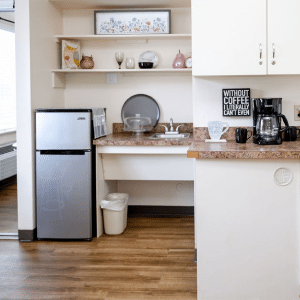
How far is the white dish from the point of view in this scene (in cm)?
436

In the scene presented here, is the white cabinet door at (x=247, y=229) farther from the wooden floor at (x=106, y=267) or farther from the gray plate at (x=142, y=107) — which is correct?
the gray plate at (x=142, y=107)

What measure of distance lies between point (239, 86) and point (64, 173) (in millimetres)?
1596

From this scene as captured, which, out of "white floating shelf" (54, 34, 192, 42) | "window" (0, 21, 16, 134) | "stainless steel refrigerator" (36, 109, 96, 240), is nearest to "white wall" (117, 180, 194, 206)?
"stainless steel refrigerator" (36, 109, 96, 240)

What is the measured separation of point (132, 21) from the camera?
4246 mm

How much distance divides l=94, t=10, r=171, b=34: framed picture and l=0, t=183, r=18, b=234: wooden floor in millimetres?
2020

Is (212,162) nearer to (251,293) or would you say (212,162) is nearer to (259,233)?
(259,233)

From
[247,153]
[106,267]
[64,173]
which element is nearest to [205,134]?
[247,153]

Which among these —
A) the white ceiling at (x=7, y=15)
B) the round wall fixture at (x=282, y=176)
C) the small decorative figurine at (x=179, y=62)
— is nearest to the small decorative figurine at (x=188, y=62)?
the small decorative figurine at (x=179, y=62)

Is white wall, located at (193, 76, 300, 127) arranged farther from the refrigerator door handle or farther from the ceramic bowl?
the ceramic bowl

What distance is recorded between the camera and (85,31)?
14.6ft

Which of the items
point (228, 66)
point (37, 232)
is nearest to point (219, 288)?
point (228, 66)

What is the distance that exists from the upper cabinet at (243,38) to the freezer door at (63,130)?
130 centimetres

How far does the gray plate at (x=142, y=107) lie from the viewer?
4453 mm

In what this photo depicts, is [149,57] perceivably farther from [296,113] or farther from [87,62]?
[296,113]
